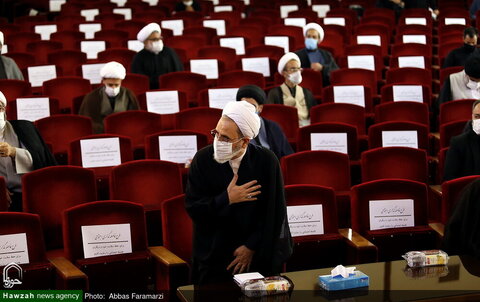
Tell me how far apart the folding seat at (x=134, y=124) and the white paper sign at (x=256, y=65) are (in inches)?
95.9

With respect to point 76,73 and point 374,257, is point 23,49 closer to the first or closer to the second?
point 76,73

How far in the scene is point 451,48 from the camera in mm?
9703

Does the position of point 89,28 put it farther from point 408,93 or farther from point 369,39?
point 408,93

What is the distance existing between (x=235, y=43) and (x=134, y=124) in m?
3.61

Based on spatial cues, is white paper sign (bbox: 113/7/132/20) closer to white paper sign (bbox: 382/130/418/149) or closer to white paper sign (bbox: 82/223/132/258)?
white paper sign (bbox: 382/130/418/149)

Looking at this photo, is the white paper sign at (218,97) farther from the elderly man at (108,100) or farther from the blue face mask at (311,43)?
the blue face mask at (311,43)

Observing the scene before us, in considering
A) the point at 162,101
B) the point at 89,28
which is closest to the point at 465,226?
the point at 162,101

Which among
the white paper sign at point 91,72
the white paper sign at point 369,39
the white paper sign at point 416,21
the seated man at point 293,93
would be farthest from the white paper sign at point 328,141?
the white paper sign at point 416,21

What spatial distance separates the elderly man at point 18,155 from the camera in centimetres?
523

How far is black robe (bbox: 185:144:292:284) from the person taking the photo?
12.2 ft

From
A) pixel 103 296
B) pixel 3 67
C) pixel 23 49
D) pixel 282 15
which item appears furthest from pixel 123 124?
pixel 282 15

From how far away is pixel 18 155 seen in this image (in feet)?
17.1

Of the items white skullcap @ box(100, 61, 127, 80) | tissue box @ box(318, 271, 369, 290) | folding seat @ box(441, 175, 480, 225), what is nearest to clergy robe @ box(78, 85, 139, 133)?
white skullcap @ box(100, 61, 127, 80)

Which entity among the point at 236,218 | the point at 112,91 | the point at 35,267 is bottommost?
the point at 35,267
